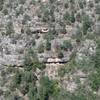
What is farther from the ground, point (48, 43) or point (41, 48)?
point (48, 43)

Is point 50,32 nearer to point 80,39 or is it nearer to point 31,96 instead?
point 80,39

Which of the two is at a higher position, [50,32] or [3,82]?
[50,32]

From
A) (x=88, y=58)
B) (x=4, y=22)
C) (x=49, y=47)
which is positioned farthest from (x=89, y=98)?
(x=4, y=22)

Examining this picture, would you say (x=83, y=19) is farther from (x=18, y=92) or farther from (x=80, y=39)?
(x=18, y=92)

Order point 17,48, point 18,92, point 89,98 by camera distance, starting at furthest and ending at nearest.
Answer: point 17,48 < point 18,92 < point 89,98

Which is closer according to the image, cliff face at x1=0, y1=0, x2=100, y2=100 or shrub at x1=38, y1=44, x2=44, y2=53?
cliff face at x1=0, y1=0, x2=100, y2=100

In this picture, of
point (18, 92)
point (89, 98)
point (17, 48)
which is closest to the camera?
point (89, 98)

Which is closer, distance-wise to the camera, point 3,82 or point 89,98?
point 89,98

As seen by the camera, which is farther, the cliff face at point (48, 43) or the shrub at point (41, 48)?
the shrub at point (41, 48)

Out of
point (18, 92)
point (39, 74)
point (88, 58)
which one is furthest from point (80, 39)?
point (18, 92)
